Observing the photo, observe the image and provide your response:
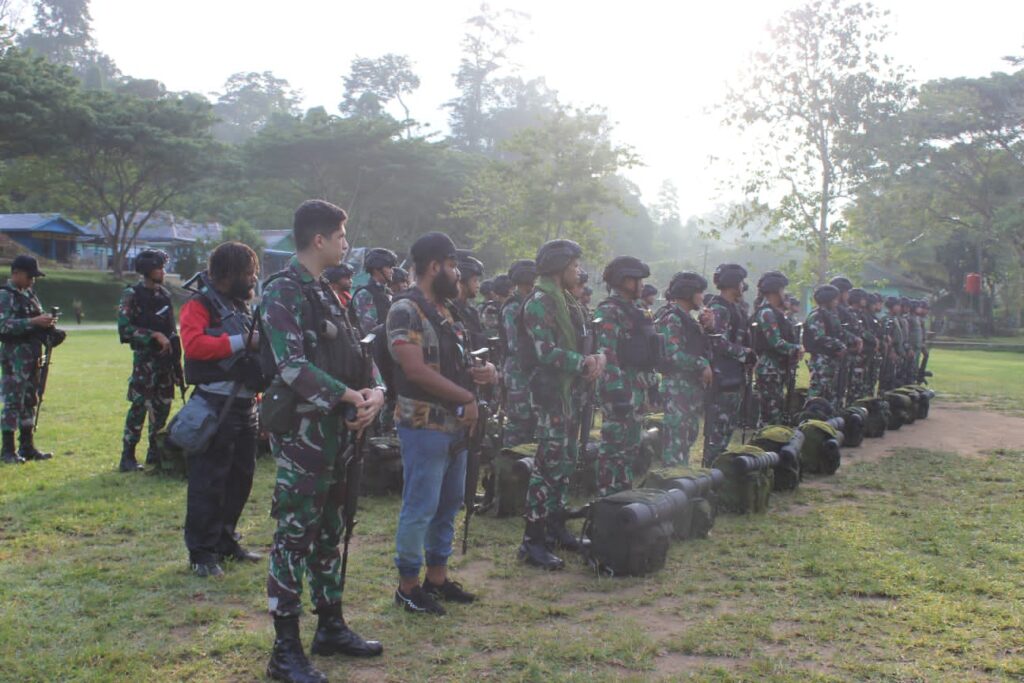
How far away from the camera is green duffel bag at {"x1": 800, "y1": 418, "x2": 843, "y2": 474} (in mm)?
9039

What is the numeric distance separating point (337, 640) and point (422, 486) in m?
0.90

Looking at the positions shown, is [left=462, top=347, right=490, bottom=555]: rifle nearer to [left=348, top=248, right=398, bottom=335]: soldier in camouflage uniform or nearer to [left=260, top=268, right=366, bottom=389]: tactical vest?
[left=260, top=268, right=366, bottom=389]: tactical vest

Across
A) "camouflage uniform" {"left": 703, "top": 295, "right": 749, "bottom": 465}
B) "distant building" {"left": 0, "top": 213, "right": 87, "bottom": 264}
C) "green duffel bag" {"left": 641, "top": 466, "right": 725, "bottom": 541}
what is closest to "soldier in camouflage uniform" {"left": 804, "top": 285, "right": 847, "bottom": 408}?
"camouflage uniform" {"left": 703, "top": 295, "right": 749, "bottom": 465}

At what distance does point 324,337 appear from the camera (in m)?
3.96

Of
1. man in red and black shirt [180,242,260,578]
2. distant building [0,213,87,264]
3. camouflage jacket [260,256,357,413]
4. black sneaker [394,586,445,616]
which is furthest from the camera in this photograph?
distant building [0,213,87,264]

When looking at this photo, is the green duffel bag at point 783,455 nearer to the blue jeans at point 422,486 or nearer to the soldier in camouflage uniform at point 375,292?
the soldier in camouflage uniform at point 375,292

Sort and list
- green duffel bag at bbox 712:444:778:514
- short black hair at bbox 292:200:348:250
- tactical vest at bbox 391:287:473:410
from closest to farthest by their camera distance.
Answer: short black hair at bbox 292:200:348:250 < tactical vest at bbox 391:287:473:410 < green duffel bag at bbox 712:444:778:514

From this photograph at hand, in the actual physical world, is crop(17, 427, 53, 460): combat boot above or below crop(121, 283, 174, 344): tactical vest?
below

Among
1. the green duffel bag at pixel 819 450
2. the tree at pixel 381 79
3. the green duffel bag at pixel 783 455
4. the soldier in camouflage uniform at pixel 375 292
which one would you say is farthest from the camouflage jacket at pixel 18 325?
the tree at pixel 381 79

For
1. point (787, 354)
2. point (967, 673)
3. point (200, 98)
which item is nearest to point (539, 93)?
point (200, 98)

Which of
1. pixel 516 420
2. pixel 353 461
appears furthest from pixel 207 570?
pixel 516 420

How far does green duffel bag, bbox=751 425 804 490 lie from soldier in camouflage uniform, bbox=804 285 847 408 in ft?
11.8

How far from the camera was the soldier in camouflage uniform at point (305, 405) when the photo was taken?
379 cm

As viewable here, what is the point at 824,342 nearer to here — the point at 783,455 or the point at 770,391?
the point at 770,391
